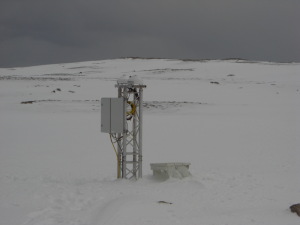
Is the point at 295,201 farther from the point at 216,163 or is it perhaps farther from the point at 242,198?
the point at 216,163

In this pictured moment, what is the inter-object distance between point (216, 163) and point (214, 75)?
117 ft

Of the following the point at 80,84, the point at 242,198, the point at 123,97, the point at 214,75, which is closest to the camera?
the point at 242,198

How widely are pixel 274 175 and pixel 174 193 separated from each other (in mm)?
3842

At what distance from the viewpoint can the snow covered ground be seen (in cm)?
843

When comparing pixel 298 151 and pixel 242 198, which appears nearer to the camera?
pixel 242 198

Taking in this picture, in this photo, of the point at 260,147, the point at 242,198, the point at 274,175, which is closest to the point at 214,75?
the point at 260,147

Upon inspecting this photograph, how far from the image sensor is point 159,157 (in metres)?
15.7

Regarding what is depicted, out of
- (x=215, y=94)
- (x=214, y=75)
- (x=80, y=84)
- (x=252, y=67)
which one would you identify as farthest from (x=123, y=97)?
(x=252, y=67)

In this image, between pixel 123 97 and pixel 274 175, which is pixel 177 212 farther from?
pixel 274 175

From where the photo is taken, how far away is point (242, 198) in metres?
9.71

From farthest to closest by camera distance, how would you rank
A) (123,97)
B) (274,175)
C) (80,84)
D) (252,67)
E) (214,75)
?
(252,67)
(214,75)
(80,84)
(274,175)
(123,97)

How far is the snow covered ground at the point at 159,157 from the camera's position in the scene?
8.43 meters

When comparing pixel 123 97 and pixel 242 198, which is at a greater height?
pixel 123 97

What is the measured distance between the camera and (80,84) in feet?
131
